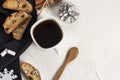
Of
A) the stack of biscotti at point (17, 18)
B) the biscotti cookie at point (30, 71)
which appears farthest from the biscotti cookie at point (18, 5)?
the biscotti cookie at point (30, 71)

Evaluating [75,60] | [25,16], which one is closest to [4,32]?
[25,16]

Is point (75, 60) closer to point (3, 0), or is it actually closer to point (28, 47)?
point (28, 47)

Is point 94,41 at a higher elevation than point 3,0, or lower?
lower

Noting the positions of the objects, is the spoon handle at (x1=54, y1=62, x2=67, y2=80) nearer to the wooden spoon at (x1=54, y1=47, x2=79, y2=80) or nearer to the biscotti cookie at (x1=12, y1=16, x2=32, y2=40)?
the wooden spoon at (x1=54, y1=47, x2=79, y2=80)

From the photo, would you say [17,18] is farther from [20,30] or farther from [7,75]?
[7,75]

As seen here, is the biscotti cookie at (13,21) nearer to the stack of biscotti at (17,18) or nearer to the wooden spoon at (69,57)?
the stack of biscotti at (17,18)

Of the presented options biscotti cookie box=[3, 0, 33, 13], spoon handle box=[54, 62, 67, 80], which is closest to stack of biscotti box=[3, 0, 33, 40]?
biscotti cookie box=[3, 0, 33, 13]
